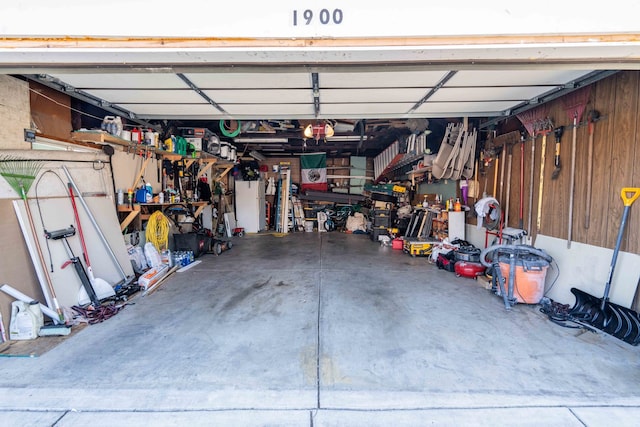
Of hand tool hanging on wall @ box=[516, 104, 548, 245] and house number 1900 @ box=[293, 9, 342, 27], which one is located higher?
house number 1900 @ box=[293, 9, 342, 27]

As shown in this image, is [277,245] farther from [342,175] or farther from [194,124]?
[342,175]

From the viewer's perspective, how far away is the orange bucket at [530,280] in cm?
325

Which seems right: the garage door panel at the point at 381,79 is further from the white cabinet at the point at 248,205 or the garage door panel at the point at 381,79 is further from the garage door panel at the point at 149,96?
the white cabinet at the point at 248,205

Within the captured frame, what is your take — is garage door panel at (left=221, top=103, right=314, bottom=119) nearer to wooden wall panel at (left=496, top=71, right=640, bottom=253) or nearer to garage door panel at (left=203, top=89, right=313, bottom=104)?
garage door panel at (left=203, top=89, right=313, bottom=104)

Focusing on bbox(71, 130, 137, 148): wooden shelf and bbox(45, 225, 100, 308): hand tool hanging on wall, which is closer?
bbox(45, 225, 100, 308): hand tool hanging on wall

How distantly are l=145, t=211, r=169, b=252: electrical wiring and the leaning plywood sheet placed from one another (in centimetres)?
78

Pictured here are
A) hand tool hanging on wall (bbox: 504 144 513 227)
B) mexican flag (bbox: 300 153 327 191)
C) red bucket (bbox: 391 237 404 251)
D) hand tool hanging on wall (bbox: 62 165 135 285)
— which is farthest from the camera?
mexican flag (bbox: 300 153 327 191)

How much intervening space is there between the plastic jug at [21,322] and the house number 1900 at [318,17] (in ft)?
10.3

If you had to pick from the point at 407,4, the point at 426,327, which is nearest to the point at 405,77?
the point at 407,4

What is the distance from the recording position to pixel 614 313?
268 centimetres

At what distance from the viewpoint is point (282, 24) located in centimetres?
178

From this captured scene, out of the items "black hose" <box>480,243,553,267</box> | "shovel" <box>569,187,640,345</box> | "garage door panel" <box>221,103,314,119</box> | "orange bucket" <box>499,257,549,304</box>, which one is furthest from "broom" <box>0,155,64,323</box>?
"shovel" <box>569,187,640,345</box>

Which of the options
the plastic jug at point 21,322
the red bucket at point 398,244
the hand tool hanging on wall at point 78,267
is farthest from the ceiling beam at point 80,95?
the red bucket at point 398,244

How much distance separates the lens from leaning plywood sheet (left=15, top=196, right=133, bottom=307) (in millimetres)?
2934
